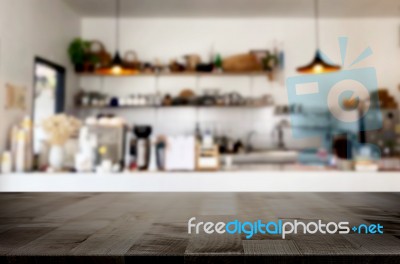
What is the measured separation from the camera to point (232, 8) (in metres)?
2.86

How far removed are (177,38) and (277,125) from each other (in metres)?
1.32

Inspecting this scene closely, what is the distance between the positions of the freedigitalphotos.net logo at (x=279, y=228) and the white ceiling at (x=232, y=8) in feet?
8.65

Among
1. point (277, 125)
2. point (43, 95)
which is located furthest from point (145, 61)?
point (277, 125)

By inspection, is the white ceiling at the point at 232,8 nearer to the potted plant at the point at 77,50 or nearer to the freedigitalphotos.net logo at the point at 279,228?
the potted plant at the point at 77,50

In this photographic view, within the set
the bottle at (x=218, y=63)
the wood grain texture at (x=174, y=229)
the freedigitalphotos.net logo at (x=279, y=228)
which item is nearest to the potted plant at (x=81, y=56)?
the bottle at (x=218, y=63)

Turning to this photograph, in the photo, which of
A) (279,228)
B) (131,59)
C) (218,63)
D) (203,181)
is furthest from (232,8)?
(279,228)

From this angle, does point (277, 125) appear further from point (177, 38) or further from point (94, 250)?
point (94, 250)

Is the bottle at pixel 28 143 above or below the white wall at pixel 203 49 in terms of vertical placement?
below

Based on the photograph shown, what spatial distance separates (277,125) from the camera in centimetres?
316

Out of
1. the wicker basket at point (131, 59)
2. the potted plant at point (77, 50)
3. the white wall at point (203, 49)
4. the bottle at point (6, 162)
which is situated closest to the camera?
the bottle at point (6, 162)

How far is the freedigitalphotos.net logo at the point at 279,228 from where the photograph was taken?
0.30 meters

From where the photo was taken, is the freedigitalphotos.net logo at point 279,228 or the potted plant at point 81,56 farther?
the potted plant at point 81,56

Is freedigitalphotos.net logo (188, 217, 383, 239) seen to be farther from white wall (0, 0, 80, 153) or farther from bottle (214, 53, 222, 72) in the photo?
bottle (214, 53, 222, 72)

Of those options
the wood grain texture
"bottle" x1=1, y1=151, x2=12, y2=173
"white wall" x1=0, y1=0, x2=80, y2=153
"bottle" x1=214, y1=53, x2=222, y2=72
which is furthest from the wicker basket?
the wood grain texture
